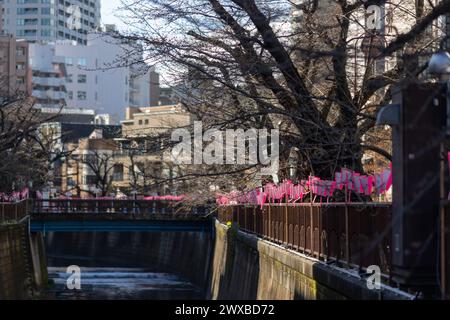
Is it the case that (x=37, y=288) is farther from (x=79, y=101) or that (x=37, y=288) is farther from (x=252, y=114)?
(x=79, y=101)

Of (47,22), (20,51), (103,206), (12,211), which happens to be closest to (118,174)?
(20,51)

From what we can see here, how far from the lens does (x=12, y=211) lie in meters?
50.1

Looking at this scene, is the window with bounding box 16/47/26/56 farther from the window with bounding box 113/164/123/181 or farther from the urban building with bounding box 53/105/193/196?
the window with bounding box 113/164/123/181

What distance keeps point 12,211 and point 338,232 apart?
114 ft

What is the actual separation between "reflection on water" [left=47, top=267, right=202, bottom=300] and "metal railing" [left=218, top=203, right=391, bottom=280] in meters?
26.7

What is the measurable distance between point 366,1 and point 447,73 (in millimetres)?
10292

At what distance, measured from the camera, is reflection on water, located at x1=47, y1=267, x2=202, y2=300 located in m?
56.2

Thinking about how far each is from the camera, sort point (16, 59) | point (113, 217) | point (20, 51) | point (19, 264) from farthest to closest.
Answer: point (20, 51) → point (16, 59) → point (113, 217) → point (19, 264)

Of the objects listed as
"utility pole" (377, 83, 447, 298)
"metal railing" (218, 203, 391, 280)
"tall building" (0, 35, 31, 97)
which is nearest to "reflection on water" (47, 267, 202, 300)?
"metal railing" (218, 203, 391, 280)

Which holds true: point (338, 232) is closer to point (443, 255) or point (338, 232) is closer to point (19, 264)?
point (443, 255)

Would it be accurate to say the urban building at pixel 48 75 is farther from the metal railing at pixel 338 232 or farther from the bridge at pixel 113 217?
the metal railing at pixel 338 232

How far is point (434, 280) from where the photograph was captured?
41.1 feet

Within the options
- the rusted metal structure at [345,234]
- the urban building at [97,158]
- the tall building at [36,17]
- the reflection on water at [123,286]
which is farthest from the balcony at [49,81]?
the rusted metal structure at [345,234]

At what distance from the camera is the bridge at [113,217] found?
64.0 meters
